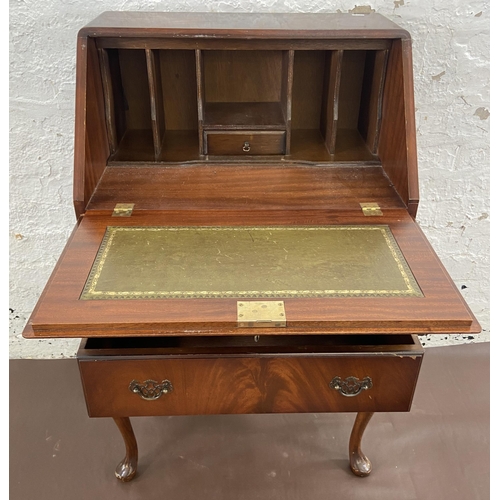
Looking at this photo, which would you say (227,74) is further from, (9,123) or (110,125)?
(9,123)

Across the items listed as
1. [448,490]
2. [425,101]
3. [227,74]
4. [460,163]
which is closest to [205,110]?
[227,74]

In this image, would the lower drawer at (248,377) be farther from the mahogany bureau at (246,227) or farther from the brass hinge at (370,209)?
the brass hinge at (370,209)

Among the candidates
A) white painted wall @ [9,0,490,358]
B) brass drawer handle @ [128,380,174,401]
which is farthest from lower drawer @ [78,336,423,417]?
white painted wall @ [9,0,490,358]

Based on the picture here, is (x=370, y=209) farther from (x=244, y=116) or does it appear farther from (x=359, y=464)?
(x=359, y=464)

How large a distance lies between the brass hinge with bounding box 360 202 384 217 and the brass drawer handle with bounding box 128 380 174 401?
26.9 inches

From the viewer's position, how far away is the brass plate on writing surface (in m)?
1.13

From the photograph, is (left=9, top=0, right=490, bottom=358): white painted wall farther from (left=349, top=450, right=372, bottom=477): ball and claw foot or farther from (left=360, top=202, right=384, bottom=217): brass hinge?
(left=349, top=450, right=372, bottom=477): ball and claw foot

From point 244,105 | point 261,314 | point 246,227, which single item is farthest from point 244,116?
point 261,314

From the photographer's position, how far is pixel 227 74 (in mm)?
1637

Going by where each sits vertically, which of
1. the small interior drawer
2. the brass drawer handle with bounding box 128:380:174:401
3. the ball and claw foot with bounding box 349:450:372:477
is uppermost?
the small interior drawer

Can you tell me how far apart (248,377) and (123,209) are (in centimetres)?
55

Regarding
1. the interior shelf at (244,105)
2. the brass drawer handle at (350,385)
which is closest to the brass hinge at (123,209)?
the interior shelf at (244,105)

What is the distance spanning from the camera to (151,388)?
1308 mm

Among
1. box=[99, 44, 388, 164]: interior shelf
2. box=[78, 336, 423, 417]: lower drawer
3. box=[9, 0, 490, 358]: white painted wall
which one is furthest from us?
box=[9, 0, 490, 358]: white painted wall
